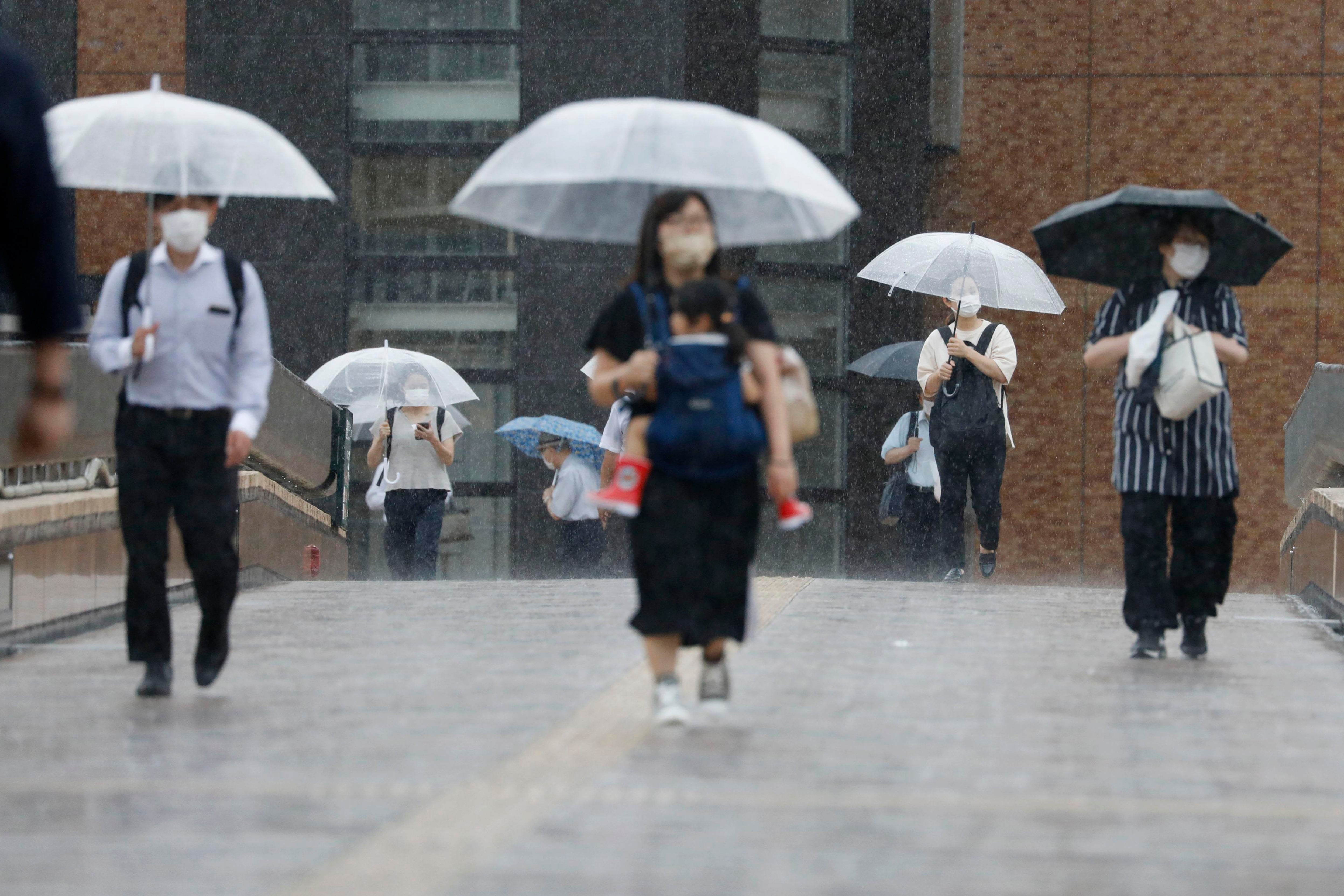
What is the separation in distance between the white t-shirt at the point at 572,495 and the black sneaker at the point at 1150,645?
249 inches

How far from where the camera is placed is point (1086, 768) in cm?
534

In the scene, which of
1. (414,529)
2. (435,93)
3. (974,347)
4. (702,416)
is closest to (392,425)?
(414,529)

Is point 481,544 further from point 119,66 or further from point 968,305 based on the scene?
point 968,305

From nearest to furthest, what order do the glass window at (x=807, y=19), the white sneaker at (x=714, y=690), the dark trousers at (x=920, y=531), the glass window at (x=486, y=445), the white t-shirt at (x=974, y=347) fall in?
the white sneaker at (x=714, y=690) → the white t-shirt at (x=974, y=347) → the dark trousers at (x=920, y=531) → the glass window at (x=486, y=445) → the glass window at (x=807, y=19)

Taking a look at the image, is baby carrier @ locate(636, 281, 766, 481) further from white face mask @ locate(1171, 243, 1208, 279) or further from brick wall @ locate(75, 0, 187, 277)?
brick wall @ locate(75, 0, 187, 277)

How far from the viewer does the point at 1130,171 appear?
19375 mm

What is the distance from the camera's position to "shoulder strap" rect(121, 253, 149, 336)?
649cm

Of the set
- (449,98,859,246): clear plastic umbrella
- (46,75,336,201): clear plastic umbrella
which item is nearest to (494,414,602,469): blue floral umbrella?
(46,75,336,201): clear plastic umbrella

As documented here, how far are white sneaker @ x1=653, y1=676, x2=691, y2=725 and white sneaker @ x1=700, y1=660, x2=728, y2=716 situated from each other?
8cm

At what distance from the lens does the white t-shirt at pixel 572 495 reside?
13.8 meters

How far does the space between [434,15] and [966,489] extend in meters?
7.95

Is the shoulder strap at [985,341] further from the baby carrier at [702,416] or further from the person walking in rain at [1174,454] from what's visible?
the baby carrier at [702,416]

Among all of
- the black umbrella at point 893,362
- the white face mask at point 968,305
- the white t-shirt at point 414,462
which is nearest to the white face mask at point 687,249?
the white face mask at point 968,305

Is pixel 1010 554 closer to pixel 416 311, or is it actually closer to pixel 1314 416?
pixel 416 311
